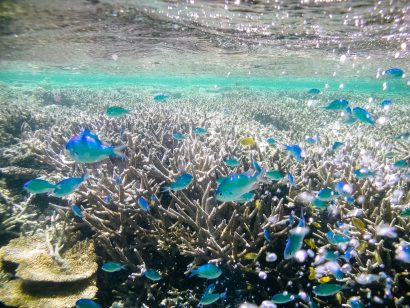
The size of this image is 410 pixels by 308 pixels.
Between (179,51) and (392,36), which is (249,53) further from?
(392,36)

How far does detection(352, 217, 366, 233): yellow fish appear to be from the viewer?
4.09 meters

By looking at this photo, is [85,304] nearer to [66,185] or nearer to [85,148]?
[66,185]

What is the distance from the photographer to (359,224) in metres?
4.15

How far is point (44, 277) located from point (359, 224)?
4.71 meters

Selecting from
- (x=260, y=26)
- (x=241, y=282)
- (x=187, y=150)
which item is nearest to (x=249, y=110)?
(x=260, y=26)

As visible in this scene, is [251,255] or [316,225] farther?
[316,225]

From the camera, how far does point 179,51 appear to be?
2069cm

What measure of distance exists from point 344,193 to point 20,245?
541 centimetres

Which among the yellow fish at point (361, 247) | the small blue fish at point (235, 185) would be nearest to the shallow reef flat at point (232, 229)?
the yellow fish at point (361, 247)

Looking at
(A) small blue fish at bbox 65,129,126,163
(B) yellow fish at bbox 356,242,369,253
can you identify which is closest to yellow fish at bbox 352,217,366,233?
(B) yellow fish at bbox 356,242,369,253

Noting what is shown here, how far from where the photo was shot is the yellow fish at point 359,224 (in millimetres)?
4094

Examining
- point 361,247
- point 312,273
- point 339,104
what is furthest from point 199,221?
point 339,104

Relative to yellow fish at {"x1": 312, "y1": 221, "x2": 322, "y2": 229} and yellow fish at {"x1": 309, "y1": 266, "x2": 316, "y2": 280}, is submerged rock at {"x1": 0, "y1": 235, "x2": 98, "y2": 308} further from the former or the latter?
yellow fish at {"x1": 312, "y1": 221, "x2": 322, "y2": 229}

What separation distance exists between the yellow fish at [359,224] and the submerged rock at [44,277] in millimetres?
4009
